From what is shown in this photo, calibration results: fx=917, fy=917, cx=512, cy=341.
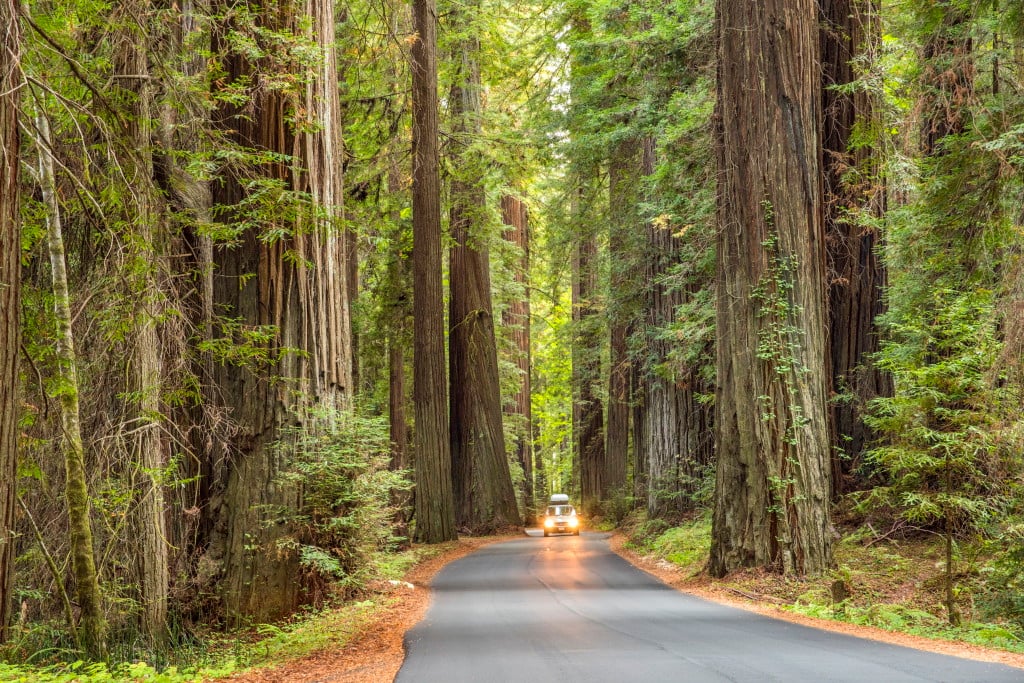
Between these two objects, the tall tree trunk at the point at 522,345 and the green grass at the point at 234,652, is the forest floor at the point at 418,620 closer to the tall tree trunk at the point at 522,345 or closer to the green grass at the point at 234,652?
the green grass at the point at 234,652

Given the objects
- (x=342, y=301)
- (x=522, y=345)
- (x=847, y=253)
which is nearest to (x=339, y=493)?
(x=342, y=301)

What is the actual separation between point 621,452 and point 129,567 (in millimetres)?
24636

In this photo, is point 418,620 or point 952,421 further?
point 418,620

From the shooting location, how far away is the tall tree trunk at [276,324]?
37.4 ft

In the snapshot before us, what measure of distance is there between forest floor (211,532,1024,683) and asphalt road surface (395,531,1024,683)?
29 centimetres

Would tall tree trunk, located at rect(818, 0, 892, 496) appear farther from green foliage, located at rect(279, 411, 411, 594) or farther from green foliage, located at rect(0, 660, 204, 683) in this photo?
green foliage, located at rect(0, 660, 204, 683)

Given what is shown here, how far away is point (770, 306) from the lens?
14336 mm

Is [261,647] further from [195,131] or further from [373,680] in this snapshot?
[195,131]

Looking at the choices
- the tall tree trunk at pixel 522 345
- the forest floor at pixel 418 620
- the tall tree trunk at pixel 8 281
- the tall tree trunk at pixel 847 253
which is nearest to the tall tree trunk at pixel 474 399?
the tall tree trunk at pixel 522 345

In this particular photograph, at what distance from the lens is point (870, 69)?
1596 centimetres

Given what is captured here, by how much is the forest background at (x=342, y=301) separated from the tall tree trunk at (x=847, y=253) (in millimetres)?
61

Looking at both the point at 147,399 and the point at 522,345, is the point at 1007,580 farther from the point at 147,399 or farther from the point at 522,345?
the point at 522,345

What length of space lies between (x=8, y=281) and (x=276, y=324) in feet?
18.7

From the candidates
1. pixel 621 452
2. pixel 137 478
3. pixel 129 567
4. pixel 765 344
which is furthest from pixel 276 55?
pixel 621 452
